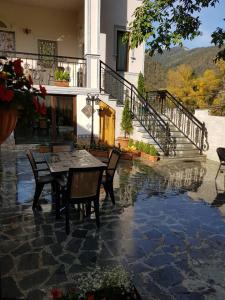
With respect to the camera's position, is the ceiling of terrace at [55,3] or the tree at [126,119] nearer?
the tree at [126,119]

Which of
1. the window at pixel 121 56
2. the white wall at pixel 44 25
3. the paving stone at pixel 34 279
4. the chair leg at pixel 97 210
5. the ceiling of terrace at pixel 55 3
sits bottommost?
the paving stone at pixel 34 279

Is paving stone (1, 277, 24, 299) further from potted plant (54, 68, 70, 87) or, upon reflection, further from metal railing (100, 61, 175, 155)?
potted plant (54, 68, 70, 87)

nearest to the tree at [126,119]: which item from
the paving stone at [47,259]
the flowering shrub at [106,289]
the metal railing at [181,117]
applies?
the metal railing at [181,117]

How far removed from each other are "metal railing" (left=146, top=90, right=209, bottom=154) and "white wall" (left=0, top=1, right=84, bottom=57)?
14.4 ft

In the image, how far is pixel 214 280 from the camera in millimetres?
3475

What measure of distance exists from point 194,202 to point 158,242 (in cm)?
215

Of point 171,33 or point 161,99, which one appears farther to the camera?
point 161,99

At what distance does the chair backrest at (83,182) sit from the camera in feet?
14.1

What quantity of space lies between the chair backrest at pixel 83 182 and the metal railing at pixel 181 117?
7.87 meters

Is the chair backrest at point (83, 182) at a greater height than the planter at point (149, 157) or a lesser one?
greater

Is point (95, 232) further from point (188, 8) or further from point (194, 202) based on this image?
point (188, 8)

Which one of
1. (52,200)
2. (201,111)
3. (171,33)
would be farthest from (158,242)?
(201,111)

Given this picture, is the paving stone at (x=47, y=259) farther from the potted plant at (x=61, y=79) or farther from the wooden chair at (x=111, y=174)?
the potted plant at (x=61, y=79)

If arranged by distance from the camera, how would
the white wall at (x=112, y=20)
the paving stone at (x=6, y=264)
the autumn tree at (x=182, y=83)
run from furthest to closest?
1. the autumn tree at (x=182, y=83)
2. the white wall at (x=112, y=20)
3. the paving stone at (x=6, y=264)
